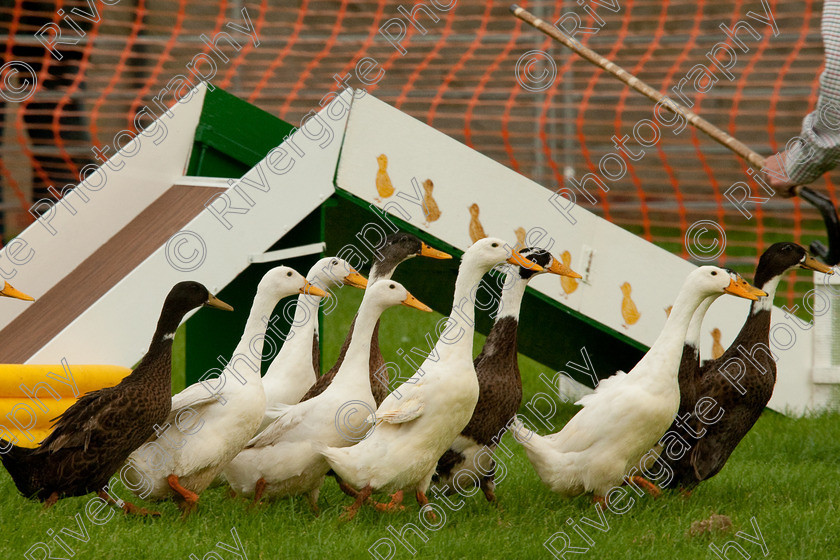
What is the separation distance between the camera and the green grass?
3.15 meters

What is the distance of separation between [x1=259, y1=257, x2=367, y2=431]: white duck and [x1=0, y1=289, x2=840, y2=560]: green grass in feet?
1.39

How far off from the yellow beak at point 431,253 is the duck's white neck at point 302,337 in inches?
18.0

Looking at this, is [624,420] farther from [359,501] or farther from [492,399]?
[359,501]

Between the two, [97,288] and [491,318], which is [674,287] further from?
[97,288]

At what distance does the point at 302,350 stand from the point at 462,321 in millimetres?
818

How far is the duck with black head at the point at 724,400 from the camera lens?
148 inches

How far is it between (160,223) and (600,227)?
79.9 inches

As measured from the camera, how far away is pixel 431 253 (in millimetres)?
4105

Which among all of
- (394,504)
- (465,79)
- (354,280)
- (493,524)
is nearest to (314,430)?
(394,504)

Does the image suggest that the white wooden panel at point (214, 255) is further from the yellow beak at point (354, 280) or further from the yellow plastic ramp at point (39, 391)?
the yellow beak at point (354, 280)

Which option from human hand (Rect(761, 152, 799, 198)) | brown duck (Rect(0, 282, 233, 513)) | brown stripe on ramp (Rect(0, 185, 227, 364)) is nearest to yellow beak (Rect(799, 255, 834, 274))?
human hand (Rect(761, 152, 799, 198))

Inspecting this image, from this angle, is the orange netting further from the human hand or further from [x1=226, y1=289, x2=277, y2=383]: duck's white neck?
[x1=226, y1=289, x2=277, y2=383]: duck's white neck

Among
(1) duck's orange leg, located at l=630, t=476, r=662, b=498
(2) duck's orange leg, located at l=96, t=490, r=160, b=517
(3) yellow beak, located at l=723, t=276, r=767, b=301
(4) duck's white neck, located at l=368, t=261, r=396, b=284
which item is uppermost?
(3) yellow beak, located at l=723, t=276, r=767, b=301

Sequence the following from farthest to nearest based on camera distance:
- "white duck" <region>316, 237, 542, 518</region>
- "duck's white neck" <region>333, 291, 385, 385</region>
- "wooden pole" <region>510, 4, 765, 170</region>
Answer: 1. "wooden pole" <region>510, 4, 765, 170</region>
2. "duck's white neck" <region>333, 291, 385, 385</region>
3. "white duck" <region>316, 237, 542, 518</region>
